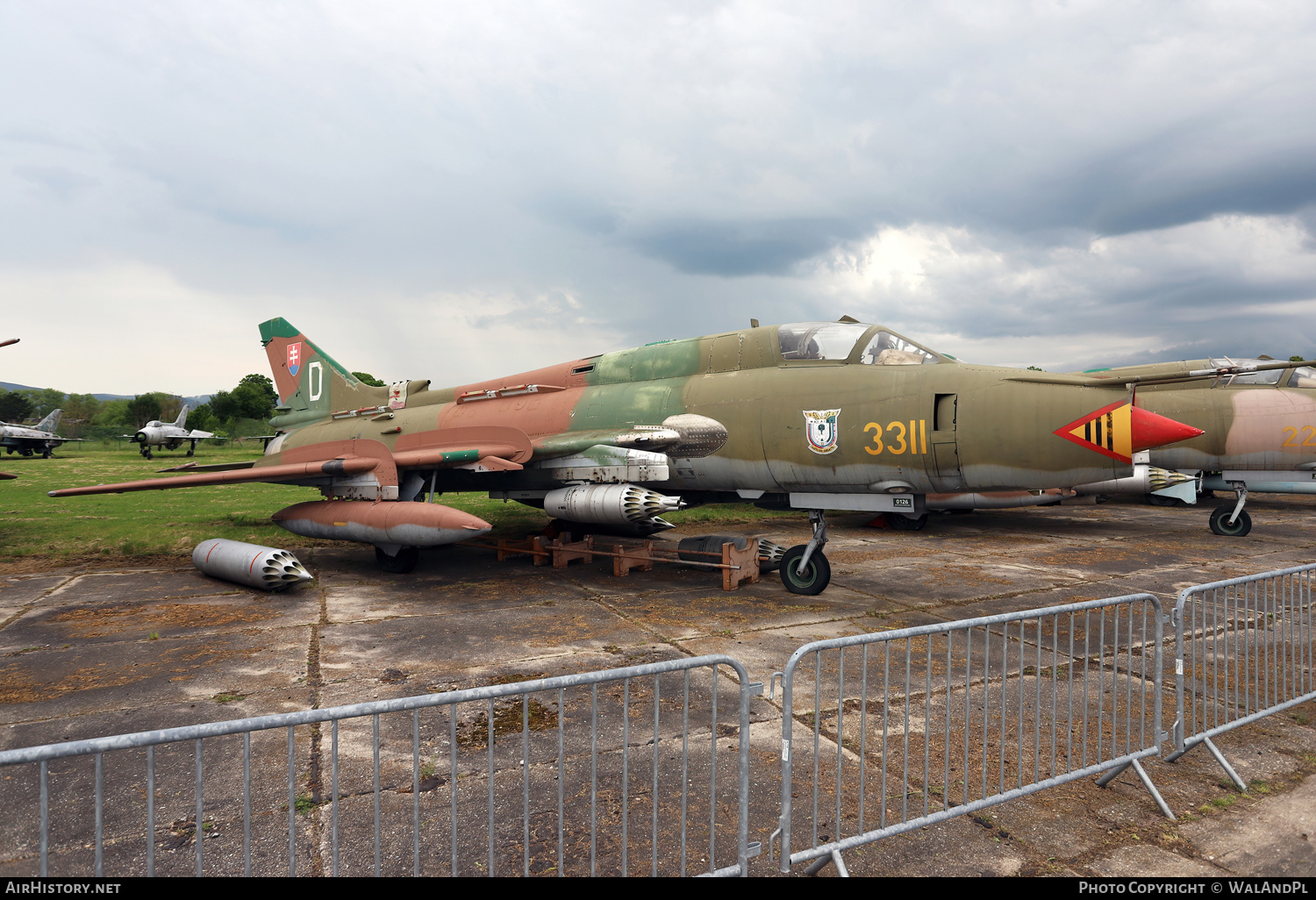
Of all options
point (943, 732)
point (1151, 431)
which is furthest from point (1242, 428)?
point (943, 732)

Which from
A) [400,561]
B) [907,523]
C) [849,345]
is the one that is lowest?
[907,523]

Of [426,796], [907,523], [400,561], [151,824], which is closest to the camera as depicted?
[151,824]

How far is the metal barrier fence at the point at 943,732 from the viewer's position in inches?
125

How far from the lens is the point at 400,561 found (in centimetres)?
1009

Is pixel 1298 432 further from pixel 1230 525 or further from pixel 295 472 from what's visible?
pixel 295 472

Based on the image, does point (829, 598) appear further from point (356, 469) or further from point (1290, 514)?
point (1290, 514)

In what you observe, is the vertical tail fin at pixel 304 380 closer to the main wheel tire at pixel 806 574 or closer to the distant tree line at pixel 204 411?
the main wheel tire at pixel 806 574

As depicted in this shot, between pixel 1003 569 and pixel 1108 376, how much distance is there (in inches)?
165

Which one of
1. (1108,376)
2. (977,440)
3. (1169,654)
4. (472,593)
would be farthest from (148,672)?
(1108,376)

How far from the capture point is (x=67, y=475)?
79.2ft

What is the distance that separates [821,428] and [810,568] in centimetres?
178

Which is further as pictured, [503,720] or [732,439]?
[732,439]

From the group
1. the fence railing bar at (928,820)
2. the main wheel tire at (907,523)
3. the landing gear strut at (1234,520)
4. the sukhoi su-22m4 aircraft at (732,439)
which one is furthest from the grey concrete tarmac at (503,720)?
the main wheel tire at (907,523)

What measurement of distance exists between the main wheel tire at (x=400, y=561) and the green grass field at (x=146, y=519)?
125 inches
